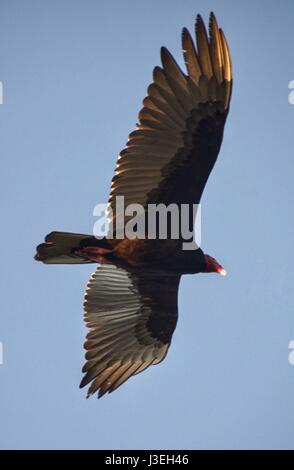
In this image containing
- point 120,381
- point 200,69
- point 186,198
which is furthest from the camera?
point 120,381

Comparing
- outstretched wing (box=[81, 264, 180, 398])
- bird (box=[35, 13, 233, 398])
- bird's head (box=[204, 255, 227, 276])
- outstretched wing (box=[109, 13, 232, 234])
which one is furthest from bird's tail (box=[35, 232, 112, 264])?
bird's head (box=[204, 255, 227, 276])

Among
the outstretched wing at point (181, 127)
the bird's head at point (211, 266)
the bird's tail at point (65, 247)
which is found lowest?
the bird's head at point (211, 266)

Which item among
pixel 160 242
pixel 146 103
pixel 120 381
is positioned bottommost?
pixel 120 381

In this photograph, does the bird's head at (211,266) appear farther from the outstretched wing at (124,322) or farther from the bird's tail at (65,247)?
the bird's tail at (65,247)

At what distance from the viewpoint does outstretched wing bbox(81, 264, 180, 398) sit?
9.02m

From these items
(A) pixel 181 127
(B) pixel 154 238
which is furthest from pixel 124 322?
(A) pixel 181 127

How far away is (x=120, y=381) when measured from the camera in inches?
355

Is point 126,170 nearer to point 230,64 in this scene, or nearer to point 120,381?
point 230,64

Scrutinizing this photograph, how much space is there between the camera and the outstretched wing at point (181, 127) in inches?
306

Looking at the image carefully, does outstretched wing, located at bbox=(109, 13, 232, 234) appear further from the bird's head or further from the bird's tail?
the bird's head

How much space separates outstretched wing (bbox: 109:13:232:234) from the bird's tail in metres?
0.37

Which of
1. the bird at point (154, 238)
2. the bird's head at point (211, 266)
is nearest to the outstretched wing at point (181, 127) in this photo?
the bird at point (154, 238)
